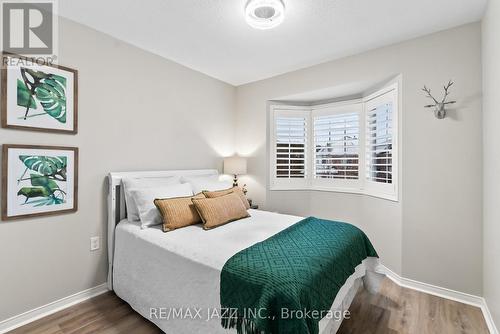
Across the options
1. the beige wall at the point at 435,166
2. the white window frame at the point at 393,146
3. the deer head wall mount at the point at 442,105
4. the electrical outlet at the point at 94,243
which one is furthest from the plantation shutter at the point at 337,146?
the electrical outlet at the point at 94,243

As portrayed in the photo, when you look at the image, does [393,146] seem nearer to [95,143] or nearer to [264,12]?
[264,12]

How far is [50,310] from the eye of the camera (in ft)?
6.83

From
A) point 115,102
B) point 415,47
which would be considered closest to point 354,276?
point 415,47

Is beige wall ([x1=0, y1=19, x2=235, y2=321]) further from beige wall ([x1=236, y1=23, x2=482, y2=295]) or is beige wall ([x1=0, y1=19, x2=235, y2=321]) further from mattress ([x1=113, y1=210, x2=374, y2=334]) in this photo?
beige wall ([x1=236, y1=23, x2=482, y2=295])

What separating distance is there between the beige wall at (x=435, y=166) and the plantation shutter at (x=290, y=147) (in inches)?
36.9

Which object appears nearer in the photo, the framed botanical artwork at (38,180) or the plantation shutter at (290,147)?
the framed botanical artwork at (38,180)

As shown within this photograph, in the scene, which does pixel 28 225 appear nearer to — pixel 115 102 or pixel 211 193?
Result: pixel 115 102

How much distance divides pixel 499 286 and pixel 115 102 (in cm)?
362

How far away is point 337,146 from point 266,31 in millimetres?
1928

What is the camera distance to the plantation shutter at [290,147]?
12.4ft

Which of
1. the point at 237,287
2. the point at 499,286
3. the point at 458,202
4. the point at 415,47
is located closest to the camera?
the point at 237,287

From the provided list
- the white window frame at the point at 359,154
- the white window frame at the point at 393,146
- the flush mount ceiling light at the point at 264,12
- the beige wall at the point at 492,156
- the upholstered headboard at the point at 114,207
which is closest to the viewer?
the beige wall at the point at 492,156

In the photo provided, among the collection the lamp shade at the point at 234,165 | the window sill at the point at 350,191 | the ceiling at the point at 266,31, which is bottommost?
the window sill at the point at 350,191

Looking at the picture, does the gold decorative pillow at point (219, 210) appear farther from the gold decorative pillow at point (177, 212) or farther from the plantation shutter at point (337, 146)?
the plantation shutter at point (337, 146)
